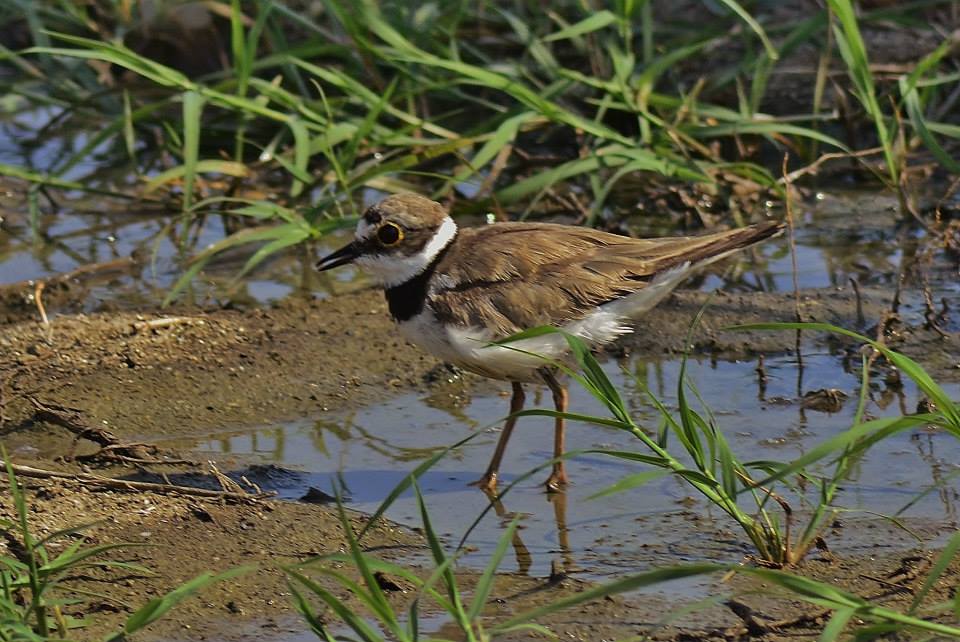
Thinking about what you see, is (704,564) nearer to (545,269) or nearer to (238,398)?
(545,269)

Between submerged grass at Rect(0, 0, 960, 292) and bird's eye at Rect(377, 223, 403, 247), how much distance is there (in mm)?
1120

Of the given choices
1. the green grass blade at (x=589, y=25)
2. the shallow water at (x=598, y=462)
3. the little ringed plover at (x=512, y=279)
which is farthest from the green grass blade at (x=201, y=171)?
the shallow water at (x=598, y=462)

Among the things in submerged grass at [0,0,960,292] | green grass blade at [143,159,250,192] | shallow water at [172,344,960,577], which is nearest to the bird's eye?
shallow water at [172,344,960,577]

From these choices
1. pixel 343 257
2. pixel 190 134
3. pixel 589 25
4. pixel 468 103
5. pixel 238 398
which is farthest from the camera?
pixel 468 103

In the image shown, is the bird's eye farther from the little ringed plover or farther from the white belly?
the white belly

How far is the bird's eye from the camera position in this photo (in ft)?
17.4

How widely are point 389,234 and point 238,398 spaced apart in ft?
3.04

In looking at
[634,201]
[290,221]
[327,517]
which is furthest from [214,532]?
[634,201]

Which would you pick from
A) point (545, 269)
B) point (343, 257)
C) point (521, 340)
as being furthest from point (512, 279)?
point (343, 257)

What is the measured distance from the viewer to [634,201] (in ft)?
25.2

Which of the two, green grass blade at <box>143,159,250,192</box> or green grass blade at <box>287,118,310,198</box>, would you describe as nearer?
green grass blade at <box>287,118,310,198</box>

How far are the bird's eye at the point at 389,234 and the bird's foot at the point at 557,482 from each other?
100 cm

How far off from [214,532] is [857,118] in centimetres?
460

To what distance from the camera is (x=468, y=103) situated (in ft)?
28.1
